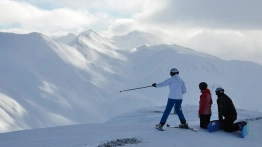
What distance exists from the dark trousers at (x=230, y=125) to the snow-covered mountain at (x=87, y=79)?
77619 millimetres

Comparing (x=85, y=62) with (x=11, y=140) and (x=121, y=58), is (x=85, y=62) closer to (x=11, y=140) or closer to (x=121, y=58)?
(x=121, y=58)

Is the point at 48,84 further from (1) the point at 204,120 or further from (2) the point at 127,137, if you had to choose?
(2) the point at 127,137

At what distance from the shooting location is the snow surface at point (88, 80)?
105688 mm

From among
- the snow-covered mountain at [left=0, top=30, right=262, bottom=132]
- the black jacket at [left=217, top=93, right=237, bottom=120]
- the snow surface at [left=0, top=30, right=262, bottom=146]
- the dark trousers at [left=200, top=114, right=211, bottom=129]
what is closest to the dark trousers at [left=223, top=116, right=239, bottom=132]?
the black jacket at [left=217, top=93, right=237, bottom=120]

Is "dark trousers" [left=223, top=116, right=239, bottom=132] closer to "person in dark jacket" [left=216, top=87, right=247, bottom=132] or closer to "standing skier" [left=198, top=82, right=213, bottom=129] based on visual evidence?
"person in dark jacket" [left=216, top=87, right=247, bottom=132]

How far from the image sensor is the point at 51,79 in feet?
401

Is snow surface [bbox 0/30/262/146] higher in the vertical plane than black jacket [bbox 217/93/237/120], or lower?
higher

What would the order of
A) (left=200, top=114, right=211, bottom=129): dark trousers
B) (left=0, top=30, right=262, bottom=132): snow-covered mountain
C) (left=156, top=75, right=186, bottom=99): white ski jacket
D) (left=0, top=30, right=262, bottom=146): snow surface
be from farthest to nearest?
(left=0, top=30, right=262, bottom=132): snow-covered mountain < (left=0, top=30, right=262, bottom=146): snow surface < (left=200, top=114, right=211, bottom=129): dark trousers < (left=156, top=75, right=186, bottom=99): white ski jacket

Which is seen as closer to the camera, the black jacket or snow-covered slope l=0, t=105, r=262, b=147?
snow-covered slope l=0, t=105, r=262, b=147

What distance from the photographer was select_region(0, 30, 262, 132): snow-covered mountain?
106 metres

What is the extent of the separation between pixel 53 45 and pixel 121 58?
31798mm

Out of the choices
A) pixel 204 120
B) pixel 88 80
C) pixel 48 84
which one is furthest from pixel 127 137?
pixel 88 80

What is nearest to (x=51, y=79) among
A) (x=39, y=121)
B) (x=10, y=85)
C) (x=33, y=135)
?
(x=10, y=85)

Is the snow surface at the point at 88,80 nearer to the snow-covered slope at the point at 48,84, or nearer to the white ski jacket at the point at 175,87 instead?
the snow-covered slope at the point at 48,84
